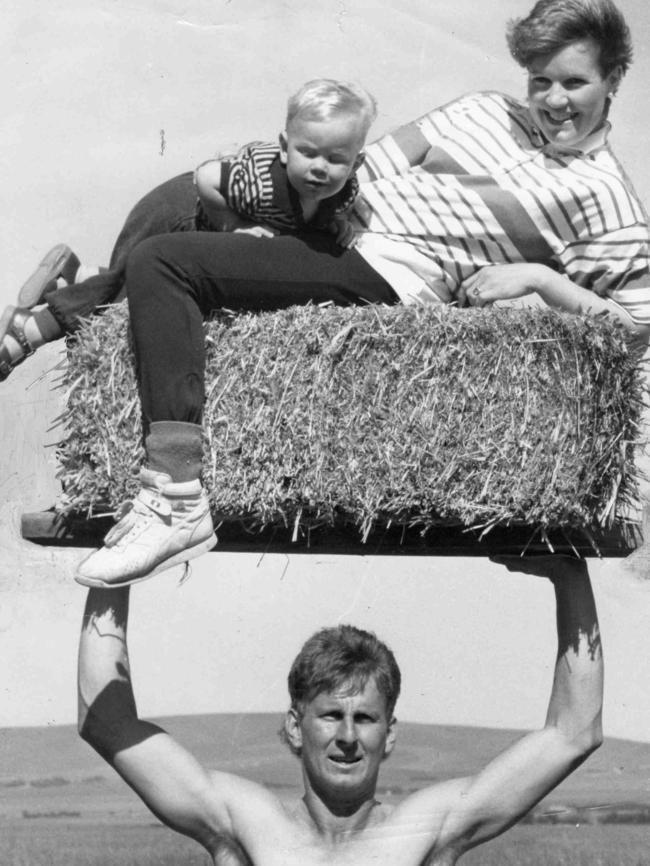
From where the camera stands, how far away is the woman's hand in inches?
116

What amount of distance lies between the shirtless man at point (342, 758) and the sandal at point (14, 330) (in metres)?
0.58

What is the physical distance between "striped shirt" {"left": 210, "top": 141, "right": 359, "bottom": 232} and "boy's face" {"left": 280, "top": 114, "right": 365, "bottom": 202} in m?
0.03

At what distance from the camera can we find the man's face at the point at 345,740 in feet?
9.38

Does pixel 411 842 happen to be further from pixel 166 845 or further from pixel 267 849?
pixel 166 845

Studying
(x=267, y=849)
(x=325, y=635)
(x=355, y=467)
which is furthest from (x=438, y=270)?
(x=267, y=849)

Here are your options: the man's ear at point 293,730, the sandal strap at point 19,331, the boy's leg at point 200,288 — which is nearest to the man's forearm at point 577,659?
the man's ear at point 293,730

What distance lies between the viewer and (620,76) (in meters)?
3.10

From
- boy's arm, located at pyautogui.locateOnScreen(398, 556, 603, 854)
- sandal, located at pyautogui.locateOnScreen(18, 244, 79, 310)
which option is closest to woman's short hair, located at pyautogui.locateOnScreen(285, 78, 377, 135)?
sandal, located at pyautogui.locateOnScreen(18, 244, 79, 310)

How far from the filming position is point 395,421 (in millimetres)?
2803

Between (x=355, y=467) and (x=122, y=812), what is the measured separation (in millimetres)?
3166

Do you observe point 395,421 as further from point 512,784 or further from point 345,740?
point 512,784

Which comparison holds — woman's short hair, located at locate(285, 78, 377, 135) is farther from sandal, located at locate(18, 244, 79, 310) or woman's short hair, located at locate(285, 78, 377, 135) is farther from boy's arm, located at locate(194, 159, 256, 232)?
sandal, located at locate(18, 244, 79, 310)

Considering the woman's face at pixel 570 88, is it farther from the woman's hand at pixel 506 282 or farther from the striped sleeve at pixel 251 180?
the striped sleeve at pixel 251 180

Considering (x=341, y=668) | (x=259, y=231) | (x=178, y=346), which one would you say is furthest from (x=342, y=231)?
(x=341, y=668)
